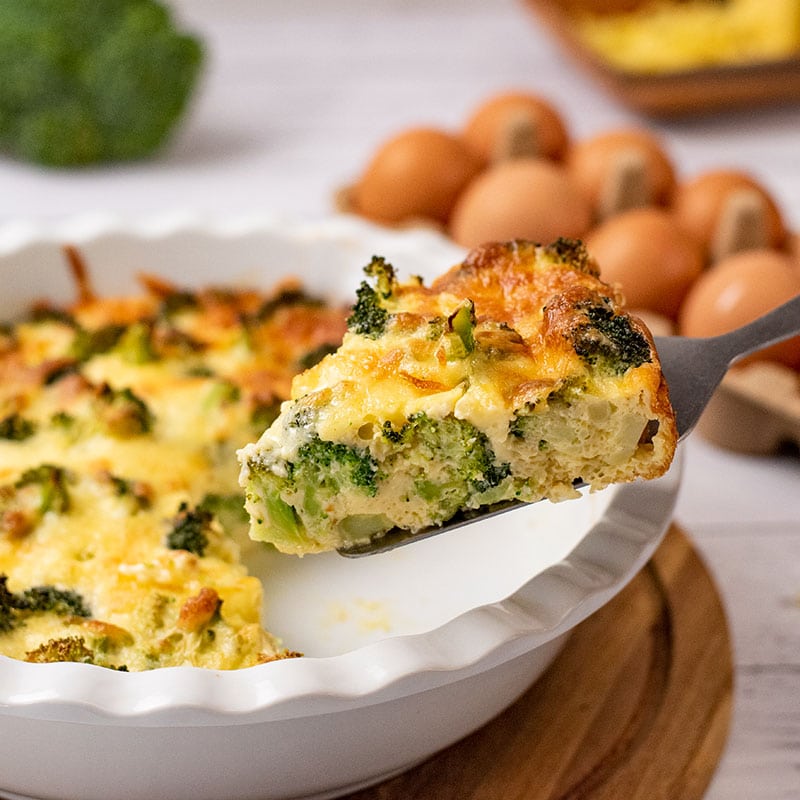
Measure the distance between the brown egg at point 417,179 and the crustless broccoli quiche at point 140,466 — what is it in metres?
0.64

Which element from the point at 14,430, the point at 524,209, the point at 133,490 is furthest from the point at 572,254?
the point at 524,209

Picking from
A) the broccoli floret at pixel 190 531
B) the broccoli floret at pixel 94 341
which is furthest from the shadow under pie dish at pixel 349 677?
the broccoli floret at pixel 94 341

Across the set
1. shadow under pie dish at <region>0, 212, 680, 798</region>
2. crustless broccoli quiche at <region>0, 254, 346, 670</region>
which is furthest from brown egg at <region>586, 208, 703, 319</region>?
shadow under pie dish at <region>0, 212, 680, 798</region>

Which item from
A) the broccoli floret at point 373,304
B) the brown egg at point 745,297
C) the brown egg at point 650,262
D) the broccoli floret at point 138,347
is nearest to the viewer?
the broccoli floret at point 373,304

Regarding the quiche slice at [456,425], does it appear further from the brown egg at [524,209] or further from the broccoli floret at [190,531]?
the brown egg at [524,209]

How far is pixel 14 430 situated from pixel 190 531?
0.44 m

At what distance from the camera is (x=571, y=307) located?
1594 mm

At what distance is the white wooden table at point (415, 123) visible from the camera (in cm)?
219

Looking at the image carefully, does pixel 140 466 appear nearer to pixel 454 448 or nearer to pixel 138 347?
pixel 138 347

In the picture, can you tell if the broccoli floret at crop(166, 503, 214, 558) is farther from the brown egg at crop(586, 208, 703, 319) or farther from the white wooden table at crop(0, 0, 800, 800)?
the brown egg at crop(586, 208, 703, 319)

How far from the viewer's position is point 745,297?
8.34 ft

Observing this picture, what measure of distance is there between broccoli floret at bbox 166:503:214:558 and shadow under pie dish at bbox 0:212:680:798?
17 centimetres

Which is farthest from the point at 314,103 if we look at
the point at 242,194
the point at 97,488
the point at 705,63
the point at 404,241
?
the point at 97,488

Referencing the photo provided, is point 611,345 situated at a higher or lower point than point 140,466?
higher
